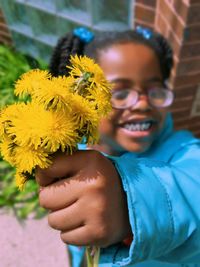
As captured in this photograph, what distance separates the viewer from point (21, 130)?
0.44 meters

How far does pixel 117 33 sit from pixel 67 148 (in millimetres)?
1254

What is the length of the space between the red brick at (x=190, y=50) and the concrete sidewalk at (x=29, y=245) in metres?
1.19

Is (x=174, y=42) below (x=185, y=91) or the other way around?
the other way around

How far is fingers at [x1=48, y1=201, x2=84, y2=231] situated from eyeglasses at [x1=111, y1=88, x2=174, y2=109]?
85 centimetres

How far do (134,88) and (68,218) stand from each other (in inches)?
36.3

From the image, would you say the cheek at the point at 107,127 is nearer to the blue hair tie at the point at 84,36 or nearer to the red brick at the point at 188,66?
the blue hair tie at the point at 84,36

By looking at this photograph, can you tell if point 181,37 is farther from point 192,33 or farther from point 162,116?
point 162,116

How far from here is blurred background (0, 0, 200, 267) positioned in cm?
169

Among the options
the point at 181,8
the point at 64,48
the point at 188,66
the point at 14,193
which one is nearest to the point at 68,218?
the point at 64,48

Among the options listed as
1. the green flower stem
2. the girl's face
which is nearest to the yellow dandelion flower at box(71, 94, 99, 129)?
the green flower stem

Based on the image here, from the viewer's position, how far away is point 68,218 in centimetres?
51

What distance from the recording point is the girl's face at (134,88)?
53.1 inches

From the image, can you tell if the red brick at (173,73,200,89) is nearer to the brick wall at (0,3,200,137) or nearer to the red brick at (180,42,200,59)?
the brick wall at (0,3,200,137)

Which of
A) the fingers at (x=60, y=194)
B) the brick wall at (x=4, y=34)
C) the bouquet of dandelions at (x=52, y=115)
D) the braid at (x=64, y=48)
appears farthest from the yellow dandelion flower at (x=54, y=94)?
the brick wall at (x=4, y=34)
